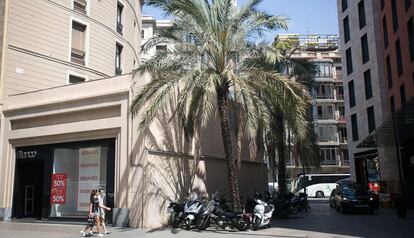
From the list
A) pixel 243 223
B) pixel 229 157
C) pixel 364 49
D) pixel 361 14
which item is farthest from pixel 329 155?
pixel 243 223

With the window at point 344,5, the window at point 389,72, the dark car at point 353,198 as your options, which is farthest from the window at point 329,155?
the dark car at point 353,198

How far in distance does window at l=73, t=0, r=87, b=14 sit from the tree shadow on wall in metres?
11.2

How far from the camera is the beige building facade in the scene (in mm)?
17969

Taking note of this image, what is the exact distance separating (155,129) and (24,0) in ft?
38.2

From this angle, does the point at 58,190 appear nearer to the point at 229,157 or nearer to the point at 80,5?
the point at 229,157

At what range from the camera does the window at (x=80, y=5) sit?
2736 centimetres

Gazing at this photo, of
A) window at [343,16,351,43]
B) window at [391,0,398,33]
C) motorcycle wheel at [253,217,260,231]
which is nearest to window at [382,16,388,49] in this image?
window at [391,0,398,33]

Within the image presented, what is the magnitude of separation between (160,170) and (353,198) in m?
12.4

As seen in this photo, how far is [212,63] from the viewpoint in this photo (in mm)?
17562

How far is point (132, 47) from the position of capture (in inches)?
1334

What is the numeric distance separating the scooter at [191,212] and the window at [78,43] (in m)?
13.9

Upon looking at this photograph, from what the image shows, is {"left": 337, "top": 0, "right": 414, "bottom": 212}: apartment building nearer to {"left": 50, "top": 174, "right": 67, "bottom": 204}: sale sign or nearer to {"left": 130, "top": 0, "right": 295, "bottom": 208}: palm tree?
{"left": 130, "top": 0, "right": 295, "bottom": 208}: palm tree

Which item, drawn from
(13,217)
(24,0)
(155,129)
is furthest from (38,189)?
(24,0)

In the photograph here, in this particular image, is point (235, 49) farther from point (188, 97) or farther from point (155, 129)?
point (155, 129)
